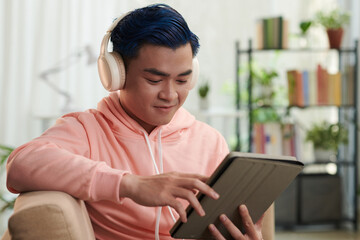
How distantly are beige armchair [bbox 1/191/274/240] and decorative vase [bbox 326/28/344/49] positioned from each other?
9.37ft

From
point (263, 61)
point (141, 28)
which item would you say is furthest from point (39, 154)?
point (263, 61)

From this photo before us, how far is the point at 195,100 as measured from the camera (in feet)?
13.2

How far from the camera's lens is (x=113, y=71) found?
4.29 feet

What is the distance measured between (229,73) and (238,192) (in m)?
3.08

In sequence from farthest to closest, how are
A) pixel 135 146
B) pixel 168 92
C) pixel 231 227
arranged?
pixel 135 146, pixel 168 92, pixel 231 227

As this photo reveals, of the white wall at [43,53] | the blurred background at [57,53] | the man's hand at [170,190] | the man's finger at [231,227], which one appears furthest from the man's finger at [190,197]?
the white wall at [43,53]

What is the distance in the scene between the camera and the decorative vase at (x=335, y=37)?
11.8ft

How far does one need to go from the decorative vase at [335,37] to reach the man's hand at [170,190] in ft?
9.03

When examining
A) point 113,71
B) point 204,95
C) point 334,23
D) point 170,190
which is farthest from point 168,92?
point 334,23

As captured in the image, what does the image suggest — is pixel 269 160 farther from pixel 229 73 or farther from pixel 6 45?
pixel 229 73

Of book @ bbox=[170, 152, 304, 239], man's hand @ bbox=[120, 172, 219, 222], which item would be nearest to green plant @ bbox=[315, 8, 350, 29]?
book @ bbox=[170, 152, 304, 239]

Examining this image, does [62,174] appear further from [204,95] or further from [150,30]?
[204,95]

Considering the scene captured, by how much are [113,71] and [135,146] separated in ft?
0.72

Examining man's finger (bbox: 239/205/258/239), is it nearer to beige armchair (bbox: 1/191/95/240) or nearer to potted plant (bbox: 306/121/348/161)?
beige armchair (bbox: 1/191/95/240)
